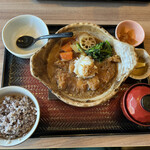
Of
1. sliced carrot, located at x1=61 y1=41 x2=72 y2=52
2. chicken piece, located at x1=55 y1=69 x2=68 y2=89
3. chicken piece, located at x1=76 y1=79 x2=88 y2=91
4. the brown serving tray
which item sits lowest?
the brown serving tray

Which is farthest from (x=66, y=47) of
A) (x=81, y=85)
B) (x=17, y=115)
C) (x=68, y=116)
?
(x=17, y=115)

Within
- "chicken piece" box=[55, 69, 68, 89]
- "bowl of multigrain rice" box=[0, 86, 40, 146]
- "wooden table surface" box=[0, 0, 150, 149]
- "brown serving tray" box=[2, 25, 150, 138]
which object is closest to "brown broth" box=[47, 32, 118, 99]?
"chicken piece" box=[55, 69, 68, 89]

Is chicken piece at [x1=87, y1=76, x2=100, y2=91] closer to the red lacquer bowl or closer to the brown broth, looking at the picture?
the brown broth

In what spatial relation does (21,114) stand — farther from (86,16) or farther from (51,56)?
(86,16)

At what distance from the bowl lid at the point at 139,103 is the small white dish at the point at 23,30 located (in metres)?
1.17

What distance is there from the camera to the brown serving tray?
1657 millimetres

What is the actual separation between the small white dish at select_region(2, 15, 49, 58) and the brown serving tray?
0.21 m

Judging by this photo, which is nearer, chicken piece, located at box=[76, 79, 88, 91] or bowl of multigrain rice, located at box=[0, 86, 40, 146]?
bowl of multigrain rice, located at box=[0, 86, 40, 146]

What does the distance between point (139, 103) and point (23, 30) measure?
1.65 metres

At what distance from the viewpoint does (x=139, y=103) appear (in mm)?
1513

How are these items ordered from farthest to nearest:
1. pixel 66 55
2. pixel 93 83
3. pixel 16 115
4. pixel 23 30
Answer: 1. pixel 23 30
2. pixel 66 55
3. pixel 93 83
4. pixel 16 115

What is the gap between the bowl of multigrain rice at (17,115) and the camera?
144 centimetres

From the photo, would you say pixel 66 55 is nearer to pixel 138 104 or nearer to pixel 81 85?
pixel 81 85

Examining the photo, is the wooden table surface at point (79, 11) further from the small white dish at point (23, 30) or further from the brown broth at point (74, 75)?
the brown broth at point (74, 75)
